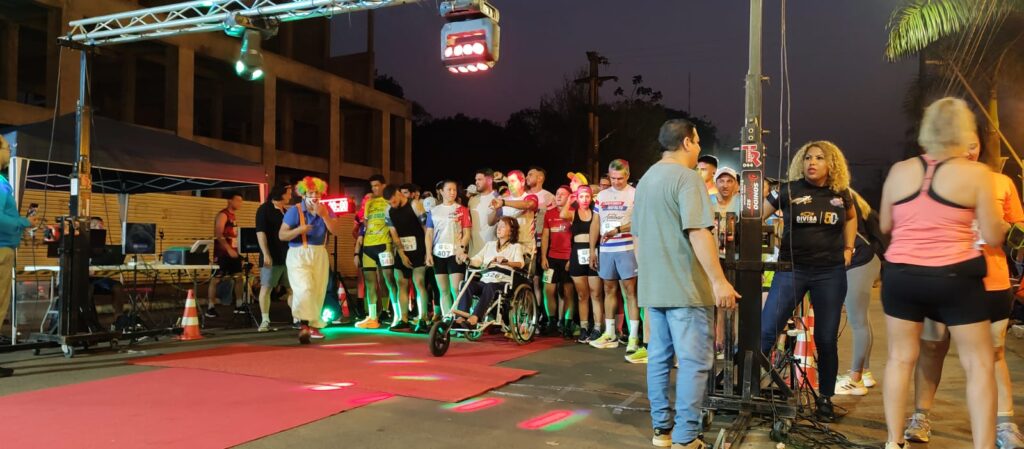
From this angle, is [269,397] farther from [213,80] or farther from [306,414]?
[213,80]

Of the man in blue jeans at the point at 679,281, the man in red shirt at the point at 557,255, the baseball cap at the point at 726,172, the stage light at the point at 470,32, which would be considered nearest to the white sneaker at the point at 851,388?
the baseball cap at the point at 726,172

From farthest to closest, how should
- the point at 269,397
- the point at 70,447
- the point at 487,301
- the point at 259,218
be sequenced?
the point at 259,218 → the point at 487,301 → the point at 269,397 → the point at 70,447

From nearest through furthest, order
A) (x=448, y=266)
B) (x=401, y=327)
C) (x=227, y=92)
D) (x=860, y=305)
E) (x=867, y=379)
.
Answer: (x=860, y=305)
(x=867, y=379)
(x=448, y=266)
(x=401, y=327)
(x=227, y=92)

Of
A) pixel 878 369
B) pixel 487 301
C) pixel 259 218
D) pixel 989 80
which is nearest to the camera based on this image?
pixel 878 369

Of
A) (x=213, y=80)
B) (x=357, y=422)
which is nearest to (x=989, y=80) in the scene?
(x=357, y=422)

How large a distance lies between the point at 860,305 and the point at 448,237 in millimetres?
4908

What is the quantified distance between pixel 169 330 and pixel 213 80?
1737 centimetres

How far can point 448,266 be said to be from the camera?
8938mm

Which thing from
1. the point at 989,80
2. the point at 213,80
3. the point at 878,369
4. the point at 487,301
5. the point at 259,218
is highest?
the point at 213,80

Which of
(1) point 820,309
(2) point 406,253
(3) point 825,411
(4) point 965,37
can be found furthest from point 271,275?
(4) point 965,37

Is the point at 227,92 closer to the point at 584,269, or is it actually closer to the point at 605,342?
the point at 584,269

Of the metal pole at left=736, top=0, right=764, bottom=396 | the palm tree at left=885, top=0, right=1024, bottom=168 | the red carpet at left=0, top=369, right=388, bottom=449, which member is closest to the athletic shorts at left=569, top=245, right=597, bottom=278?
the red carpet at left=0, top=369, right=388, bottom=449

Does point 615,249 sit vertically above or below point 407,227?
below

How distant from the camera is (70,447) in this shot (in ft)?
12.6
